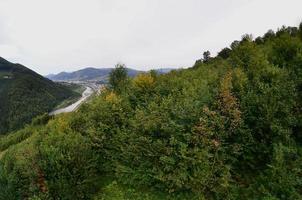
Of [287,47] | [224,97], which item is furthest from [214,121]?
[287,47]

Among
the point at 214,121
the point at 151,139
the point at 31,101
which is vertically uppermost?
the point at 214,121

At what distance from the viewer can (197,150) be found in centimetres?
2217

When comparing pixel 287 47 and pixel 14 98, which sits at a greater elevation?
pixel 287 47

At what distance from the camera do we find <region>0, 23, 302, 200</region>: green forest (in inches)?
873

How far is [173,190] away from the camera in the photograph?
23.1 metres

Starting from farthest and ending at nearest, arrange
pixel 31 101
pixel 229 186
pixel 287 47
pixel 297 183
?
1. pixel 31 101
2. pixel 287 47
3. pixel 229 186
4. pixel 297 183

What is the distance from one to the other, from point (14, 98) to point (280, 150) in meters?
186

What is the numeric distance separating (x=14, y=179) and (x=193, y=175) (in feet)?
46.6

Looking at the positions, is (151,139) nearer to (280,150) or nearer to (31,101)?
(280,150)

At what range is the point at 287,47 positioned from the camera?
29.9 meters

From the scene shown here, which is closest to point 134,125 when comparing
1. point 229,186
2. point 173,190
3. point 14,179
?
point 173,190

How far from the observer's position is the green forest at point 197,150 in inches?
873

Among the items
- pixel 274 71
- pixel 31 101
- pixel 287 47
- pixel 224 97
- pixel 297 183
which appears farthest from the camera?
pixel 31 101

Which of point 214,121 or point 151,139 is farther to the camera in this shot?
point 151,139
